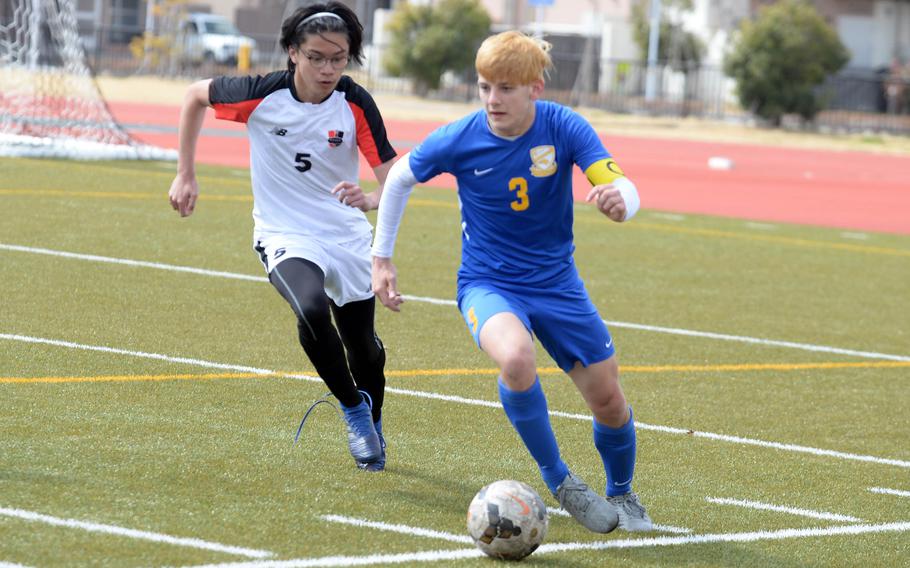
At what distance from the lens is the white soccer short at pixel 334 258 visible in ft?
22.4

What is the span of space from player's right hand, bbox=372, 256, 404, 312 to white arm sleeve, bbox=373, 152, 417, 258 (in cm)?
4

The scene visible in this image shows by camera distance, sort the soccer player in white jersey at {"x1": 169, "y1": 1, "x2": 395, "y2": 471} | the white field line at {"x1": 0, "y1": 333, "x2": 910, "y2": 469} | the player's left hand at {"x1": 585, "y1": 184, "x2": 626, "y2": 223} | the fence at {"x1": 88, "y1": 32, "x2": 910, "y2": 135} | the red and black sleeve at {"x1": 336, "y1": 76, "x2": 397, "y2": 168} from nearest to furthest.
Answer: the player's left hand at {"x1": 585, "y1": 184, "x2": 626, "y2": 223}
the soccer player in white jersey at {"x1": 169, "y1": 1, "x2": 395, "y2": 471}
the red and black sleeve at {"x1": 336, "y1": 76, "x2": 397, "y2": 168}
the white field line at {"x1": 0, "y1": 333, "x2": 910, "y2": 469}
the fence at {"x1": 88, "y1": 32, "x2": 910, "y2": 135}

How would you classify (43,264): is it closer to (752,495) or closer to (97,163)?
(752,495)

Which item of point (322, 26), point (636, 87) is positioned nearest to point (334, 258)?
point (322, 26)

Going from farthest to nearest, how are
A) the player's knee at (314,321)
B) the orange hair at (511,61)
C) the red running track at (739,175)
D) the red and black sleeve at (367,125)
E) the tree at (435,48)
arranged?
the tree at (435,48) → the red running track at (739,175) → the red and black sleeve at (367,125) → the player's knee at (314,321) → the orange hair at (511,61)

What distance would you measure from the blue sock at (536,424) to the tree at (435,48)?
3925cm

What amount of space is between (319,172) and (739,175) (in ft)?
71.3

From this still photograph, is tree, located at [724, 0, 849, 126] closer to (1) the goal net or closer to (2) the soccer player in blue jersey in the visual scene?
(1) the goal net

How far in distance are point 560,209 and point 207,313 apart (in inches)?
194

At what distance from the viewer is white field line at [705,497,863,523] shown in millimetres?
6566

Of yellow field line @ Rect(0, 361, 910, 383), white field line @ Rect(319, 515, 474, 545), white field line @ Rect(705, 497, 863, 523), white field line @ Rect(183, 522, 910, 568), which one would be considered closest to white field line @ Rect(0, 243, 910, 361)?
yellow field line @ Rect(0, 361, 910, 383)

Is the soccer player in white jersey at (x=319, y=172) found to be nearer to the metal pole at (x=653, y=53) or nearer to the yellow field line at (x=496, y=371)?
the yellow field line at (x=496, y=371)

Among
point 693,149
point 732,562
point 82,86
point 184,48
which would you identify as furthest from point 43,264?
point 184,48

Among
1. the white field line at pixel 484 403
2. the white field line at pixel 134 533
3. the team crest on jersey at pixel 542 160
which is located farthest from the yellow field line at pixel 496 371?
the team crest on jersey at pixel 542 160
